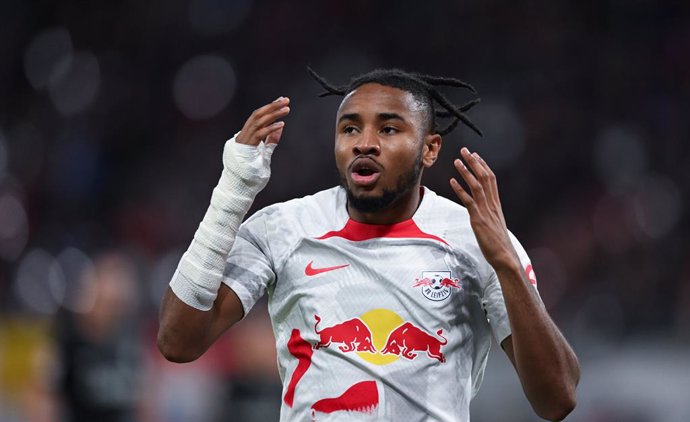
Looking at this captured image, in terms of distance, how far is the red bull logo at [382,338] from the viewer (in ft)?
10.2

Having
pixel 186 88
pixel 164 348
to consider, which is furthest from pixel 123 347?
pixel 186 88

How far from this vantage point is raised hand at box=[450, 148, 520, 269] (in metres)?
2.99

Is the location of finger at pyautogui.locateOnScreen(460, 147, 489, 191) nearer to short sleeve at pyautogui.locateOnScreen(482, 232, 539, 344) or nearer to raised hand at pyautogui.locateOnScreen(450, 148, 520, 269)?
raised hand at pyautogui.locateOnScreen(450, 148, 520, 269)

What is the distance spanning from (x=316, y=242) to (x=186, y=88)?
9661 millimetres

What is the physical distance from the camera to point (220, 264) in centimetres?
314

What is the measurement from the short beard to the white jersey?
0.25ft

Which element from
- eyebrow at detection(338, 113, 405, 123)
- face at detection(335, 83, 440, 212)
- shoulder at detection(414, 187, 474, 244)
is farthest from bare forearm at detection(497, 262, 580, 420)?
eyebrow at detection(338, 113, 405, 123)

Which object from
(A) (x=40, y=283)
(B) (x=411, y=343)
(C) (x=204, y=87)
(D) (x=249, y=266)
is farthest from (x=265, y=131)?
(C) (x=204, y=87)

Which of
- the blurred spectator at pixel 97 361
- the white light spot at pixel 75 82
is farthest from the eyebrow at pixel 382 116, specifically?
the white light spot at pixel 75 82

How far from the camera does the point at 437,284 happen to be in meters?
3.21

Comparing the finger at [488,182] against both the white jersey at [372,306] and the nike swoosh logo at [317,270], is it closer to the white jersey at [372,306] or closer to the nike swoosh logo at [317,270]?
the white jersey at [372,306]

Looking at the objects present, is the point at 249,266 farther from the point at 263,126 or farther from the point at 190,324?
the point at 263,126

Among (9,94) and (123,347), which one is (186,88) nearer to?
(9,94)

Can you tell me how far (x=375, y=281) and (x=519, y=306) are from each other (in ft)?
1.43
